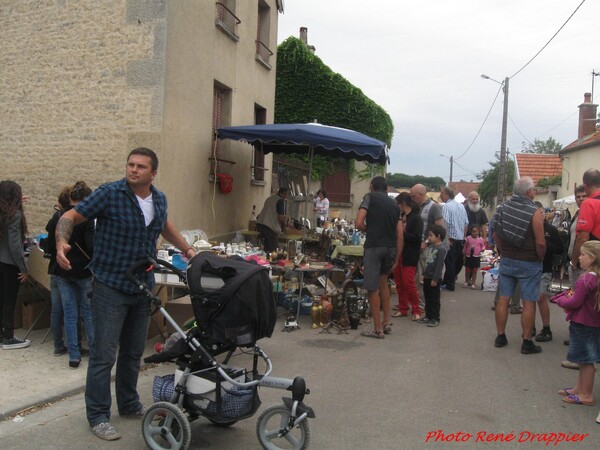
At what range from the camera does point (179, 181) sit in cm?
974

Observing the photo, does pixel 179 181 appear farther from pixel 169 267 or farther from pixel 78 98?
pixel 169 267

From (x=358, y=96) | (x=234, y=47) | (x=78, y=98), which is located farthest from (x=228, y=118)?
(x=358, y=96)

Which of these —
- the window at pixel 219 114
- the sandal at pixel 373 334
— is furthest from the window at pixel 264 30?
the sandal at pixel 373 334

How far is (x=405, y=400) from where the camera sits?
5.01 m

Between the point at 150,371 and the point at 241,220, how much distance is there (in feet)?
23.9

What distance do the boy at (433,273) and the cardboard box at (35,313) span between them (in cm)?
506

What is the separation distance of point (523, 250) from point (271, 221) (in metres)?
5.93

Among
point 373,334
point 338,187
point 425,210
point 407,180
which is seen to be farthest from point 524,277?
point 407,180

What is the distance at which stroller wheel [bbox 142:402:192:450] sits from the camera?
3.64 m

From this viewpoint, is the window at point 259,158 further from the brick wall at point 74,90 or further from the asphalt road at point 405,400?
the asphalt road at point 405,400

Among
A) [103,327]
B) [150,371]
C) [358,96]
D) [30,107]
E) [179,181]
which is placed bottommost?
[150,371]

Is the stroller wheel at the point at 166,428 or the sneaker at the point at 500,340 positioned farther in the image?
the sneaker at the point at 500,340

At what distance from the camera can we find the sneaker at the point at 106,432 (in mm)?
3980

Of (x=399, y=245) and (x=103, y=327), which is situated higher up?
(x=399, y=245)
